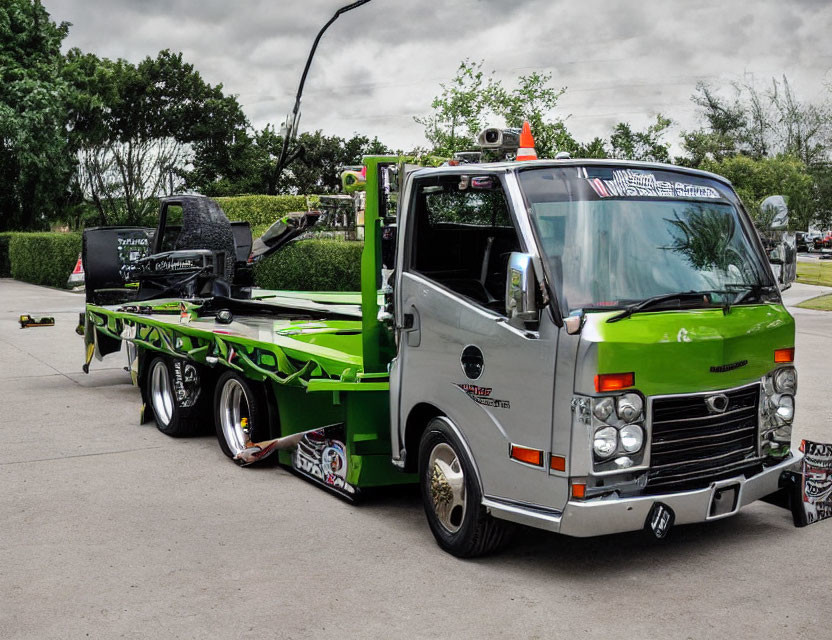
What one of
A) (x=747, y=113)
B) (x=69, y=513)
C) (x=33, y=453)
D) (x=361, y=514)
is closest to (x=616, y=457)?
(x=361, y=514)

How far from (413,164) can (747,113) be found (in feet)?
208

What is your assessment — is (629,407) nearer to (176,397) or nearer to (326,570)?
(326,570)

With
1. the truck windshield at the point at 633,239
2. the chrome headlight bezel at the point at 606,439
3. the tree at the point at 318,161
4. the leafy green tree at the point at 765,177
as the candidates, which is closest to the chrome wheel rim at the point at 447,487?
the chrome headlight bezel at the point at 606,439

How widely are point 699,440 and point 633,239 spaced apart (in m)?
1.09

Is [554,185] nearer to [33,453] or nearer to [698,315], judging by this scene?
[698,315]

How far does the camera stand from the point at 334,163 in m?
63.8

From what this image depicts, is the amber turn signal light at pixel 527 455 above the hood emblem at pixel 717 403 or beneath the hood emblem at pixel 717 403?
beneath

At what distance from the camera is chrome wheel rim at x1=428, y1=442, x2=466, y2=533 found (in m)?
5.32

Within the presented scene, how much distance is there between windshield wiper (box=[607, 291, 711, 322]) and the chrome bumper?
0.89 meters

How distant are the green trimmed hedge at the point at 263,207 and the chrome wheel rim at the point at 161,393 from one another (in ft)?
71.7

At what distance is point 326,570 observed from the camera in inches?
204

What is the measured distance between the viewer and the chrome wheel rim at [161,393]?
29.3 feet

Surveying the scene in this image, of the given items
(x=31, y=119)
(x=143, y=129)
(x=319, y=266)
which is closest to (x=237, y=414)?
(x=319, y=266)

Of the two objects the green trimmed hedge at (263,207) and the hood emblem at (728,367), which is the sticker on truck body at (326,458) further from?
the green trimmed hedge at (263,207)
